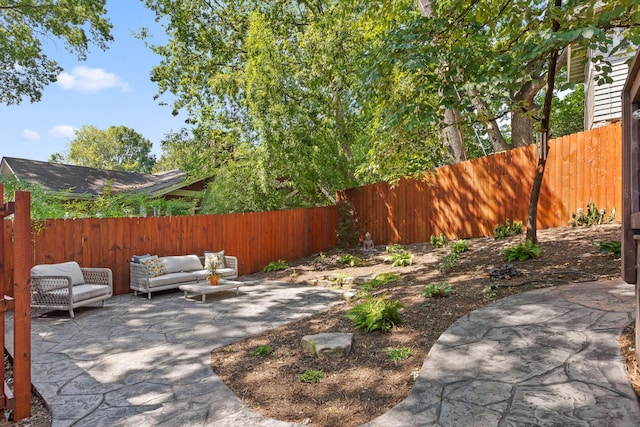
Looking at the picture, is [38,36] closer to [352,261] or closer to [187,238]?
[187,238]

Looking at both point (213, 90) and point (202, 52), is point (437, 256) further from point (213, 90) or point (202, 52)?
point (202, 52)

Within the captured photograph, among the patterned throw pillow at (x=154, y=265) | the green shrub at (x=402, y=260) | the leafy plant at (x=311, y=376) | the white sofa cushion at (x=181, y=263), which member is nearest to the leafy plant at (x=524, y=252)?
the green shrub at (x=402, y=260)

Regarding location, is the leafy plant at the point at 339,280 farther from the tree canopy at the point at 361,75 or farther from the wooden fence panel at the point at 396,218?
the wooden fence panel at the point at 396,218

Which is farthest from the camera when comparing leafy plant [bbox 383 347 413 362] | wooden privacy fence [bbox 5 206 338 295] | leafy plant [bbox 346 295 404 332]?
wooden privacy fence [bbox 5 206 338 295]

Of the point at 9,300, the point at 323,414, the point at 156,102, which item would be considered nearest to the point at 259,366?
the point at 323,414

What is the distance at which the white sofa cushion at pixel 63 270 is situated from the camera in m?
5.76

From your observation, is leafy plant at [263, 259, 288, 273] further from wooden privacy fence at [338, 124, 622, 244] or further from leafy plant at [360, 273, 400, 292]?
leafy plant at [360, 273, 400, 292]

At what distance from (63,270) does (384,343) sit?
17.5 ft

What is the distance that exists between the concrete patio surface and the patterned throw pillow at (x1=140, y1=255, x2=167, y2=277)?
219 centimetres

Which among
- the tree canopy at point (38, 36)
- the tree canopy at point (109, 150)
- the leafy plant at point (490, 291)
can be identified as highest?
the tree canopy at point (109, 150)

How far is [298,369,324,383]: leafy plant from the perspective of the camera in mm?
3040

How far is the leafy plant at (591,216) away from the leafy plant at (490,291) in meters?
3.59

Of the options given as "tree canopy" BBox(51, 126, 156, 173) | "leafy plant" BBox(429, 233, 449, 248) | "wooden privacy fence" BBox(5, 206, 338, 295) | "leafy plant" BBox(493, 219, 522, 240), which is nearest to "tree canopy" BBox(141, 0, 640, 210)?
→ "wooden privacy fence" BBox(5, 206, 338, 295)

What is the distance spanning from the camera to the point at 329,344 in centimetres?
348
